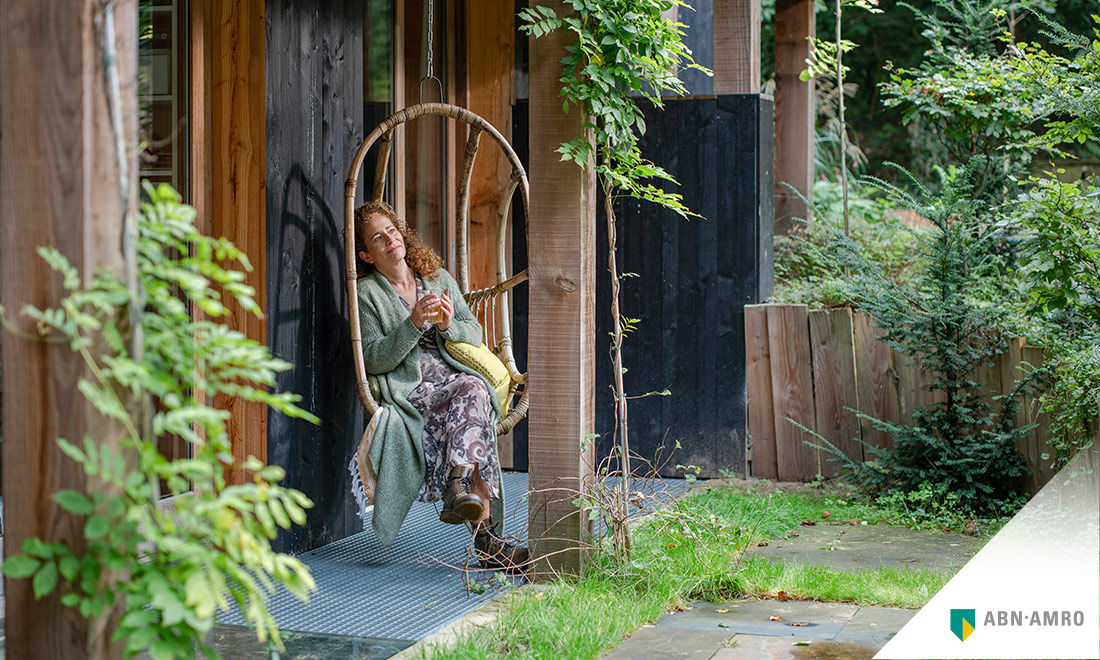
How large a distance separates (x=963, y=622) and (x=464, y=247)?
257 cm

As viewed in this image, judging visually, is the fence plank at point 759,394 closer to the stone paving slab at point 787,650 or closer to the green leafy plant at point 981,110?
the green leafy plant at point 981,110

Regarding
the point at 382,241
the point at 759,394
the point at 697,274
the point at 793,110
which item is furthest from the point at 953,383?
the point at 793,110

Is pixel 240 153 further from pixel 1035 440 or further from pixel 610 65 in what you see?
pixel 1035 440

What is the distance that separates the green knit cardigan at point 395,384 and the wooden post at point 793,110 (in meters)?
3.56

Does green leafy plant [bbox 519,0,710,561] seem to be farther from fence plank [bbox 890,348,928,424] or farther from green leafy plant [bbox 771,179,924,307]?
green leafy plant [bbox 771,179,924,307]

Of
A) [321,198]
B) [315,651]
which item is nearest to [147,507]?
[315,651]

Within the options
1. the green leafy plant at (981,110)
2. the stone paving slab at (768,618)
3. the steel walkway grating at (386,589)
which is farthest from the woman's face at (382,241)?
the green leafy plant at (981,110)

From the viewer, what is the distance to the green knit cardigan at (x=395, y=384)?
Answer: 384cm

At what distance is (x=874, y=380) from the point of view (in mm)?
5293

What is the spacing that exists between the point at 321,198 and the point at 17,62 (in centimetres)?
252

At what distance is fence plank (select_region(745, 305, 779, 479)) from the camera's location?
554 centimetres

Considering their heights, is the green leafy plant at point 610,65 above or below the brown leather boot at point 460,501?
above

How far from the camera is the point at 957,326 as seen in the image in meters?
4.69

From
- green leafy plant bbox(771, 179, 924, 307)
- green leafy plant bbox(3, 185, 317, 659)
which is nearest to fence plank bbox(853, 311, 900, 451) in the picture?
green leafy plant bbox(771, 179, 924, 307)
